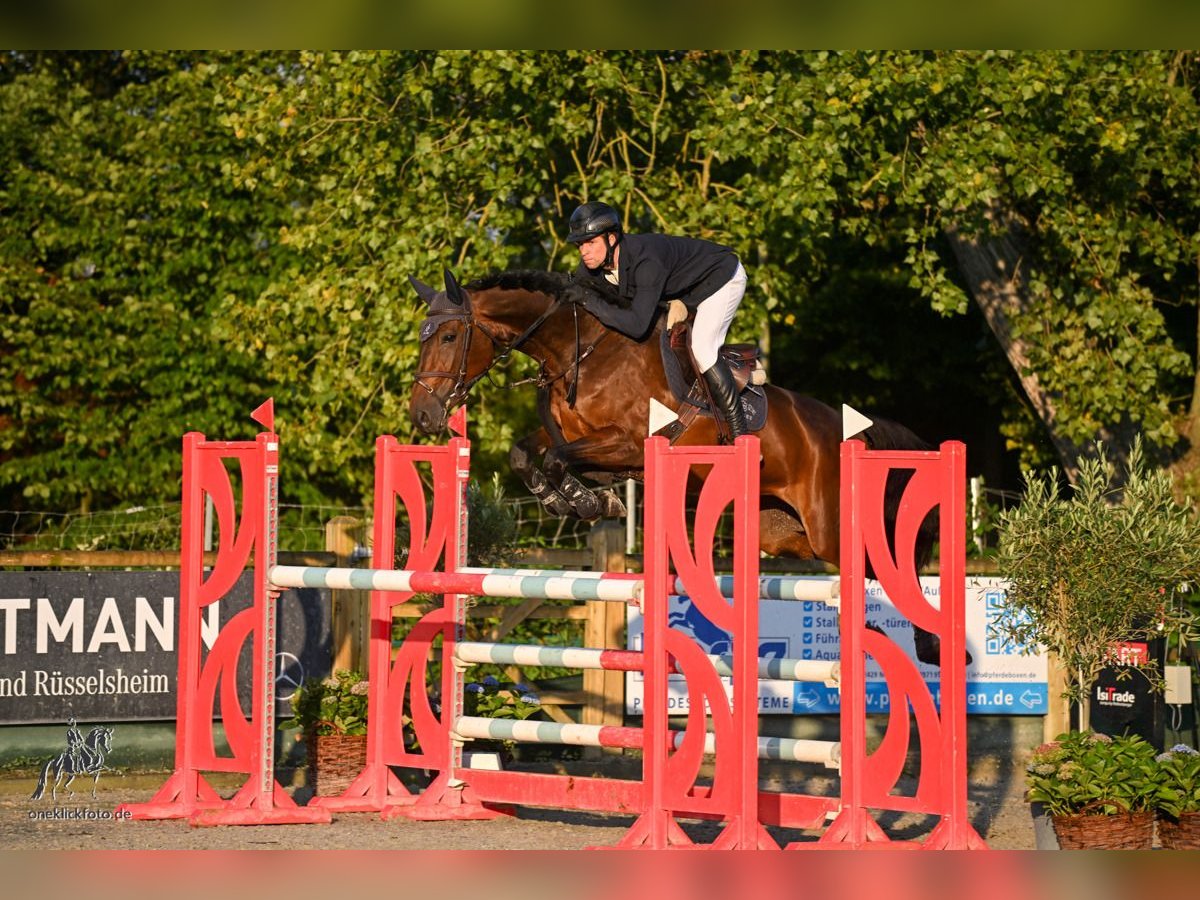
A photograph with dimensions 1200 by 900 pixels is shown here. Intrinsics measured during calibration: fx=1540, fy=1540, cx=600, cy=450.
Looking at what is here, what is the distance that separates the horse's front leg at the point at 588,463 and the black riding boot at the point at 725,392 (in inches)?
17.3

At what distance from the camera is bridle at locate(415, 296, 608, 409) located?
6.39m

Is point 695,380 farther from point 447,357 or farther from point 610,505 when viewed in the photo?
point 447,357

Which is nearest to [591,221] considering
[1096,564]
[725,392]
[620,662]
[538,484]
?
[725,392]

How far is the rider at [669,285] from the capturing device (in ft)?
20.9

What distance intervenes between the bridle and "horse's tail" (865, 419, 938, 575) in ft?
4.63

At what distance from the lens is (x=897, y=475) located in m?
A: 7.37

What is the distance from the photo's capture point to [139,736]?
854 centimetres

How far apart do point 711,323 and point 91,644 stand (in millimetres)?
4066

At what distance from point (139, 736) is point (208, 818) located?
198 cm

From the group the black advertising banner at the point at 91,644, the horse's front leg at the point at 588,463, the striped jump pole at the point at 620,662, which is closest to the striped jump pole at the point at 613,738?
the striped jump pole at the point at 620,662

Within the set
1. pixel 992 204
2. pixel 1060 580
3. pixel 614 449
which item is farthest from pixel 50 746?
pixel 992 204

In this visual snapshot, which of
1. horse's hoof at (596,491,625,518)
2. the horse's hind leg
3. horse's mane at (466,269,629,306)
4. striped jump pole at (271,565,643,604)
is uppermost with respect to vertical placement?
horse's mane at (466,269,629,306)

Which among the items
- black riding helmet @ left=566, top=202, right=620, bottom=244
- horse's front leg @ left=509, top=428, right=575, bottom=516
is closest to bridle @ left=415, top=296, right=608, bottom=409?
horse's front leg @ left=509, top=428, right=575, bottom=516

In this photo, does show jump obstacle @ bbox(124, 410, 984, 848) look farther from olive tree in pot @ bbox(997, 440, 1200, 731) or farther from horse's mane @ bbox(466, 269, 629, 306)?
olive tree in pot @ bbox(997, 440, 1200, 731)
